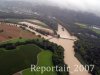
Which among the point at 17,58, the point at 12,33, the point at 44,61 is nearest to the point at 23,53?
the point at 17,58

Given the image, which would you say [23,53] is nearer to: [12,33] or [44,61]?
[44,61]

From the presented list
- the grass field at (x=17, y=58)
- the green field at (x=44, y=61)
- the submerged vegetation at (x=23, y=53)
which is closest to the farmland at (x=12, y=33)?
the submerged vegetation at (x=23, y=53)

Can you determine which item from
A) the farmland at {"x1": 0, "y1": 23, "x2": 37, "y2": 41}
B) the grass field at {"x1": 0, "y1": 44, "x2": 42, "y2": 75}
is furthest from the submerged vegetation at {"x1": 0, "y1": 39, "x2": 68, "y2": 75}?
the farmland at {"x1": 0, "y1": 23, "x2": 37, "y2": 41}

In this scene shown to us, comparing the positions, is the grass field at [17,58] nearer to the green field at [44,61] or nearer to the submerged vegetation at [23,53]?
the submerged vegetation at [23,53]

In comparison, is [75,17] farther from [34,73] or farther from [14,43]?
[34,73]

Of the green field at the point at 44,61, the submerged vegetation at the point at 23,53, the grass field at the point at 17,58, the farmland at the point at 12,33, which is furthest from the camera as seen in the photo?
the farmland at the point at 12,33

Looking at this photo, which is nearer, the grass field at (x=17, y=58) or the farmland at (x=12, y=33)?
the grass field at (x=17, y=58)

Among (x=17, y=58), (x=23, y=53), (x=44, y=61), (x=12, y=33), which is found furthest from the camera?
(x=12, y=33)

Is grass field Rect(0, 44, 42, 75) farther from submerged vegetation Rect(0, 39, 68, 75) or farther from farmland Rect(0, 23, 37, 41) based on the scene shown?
farmland Rect(0, 23, 37, 41)
